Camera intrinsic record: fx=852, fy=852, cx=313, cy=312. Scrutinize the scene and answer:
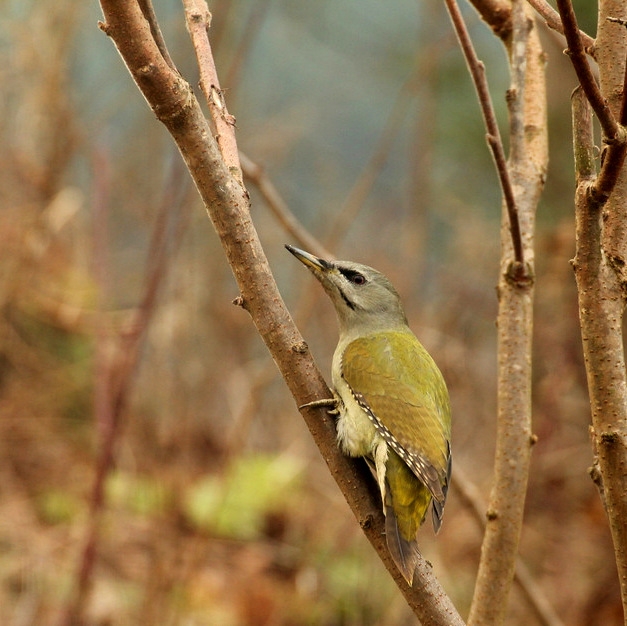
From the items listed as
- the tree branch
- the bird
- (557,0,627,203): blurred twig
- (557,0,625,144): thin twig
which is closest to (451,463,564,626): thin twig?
the bird

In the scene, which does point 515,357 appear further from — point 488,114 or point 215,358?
point 215,358

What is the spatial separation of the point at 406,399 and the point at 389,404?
72 mm

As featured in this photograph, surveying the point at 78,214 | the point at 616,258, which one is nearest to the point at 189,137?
the point at 616,258

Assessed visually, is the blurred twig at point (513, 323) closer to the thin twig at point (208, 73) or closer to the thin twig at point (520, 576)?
the thin twig at point (520, 576)

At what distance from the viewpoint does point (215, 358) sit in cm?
730

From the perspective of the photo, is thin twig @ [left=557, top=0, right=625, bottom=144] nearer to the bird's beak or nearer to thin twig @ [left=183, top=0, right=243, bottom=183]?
thin twig @ [left=183, top=0, right=243, bottom=183]

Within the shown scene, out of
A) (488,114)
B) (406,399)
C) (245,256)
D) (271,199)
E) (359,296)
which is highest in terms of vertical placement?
(488,114)

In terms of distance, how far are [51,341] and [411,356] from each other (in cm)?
444

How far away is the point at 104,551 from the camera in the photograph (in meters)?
5.86

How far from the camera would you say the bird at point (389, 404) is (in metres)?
2.30

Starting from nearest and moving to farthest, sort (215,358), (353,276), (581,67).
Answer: (581,67) < (353,276) < (215,358)

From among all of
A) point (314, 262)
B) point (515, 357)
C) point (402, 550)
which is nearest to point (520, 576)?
point (515, 357)

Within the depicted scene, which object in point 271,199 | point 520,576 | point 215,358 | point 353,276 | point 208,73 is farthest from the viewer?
point 215,358

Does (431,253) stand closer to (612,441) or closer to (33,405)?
(33,405)
